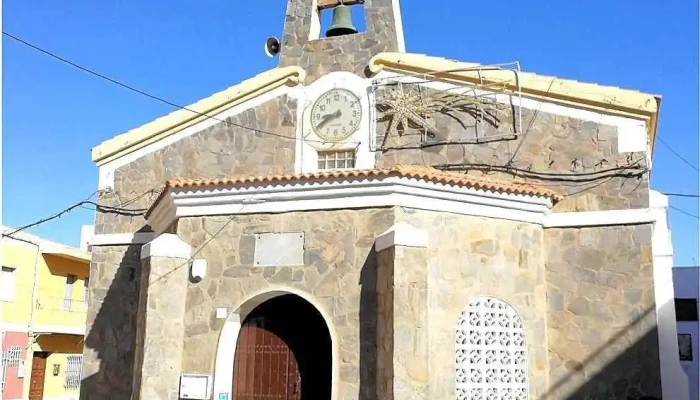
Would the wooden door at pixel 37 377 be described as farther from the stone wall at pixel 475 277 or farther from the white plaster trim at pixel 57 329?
the stone wall at pixel 475 277

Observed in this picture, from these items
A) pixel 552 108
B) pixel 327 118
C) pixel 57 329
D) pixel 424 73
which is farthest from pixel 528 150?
pixel 57 329

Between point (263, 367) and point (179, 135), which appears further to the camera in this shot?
point (179, 135)

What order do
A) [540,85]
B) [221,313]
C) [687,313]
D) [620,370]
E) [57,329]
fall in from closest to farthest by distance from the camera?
[221,313], [620,370], [540,85], [57,329], [687,313]

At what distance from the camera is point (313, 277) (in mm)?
9375

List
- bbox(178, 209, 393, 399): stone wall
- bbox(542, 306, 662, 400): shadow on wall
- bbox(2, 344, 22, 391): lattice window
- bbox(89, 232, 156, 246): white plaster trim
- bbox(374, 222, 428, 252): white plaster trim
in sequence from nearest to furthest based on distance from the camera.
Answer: bbox(374, 222, 428, 252): white plaster trim → bbox(178, 209, 393, 399): stone wall → bbox(542, 306, 662, 400): shadow on wall → bbox(89, 232, 156, 246): white plaster trim → bbox(2, 344, 22, 391): lattice window

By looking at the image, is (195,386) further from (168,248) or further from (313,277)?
(313,277)

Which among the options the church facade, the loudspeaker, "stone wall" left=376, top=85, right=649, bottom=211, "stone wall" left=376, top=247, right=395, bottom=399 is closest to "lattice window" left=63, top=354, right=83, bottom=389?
the church facade

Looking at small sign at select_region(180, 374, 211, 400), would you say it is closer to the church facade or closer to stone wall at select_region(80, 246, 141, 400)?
the church facade

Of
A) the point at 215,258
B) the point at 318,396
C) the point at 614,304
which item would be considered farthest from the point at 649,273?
the point at 215,258

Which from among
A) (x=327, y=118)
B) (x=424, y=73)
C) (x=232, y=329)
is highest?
(x=424, y=73)

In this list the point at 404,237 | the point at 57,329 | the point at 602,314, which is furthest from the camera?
the point at 57,329

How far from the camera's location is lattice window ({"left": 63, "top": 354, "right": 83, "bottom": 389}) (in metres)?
25.4

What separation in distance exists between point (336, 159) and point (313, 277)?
124 inches

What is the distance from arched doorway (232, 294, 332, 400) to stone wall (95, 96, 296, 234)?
2983mm
